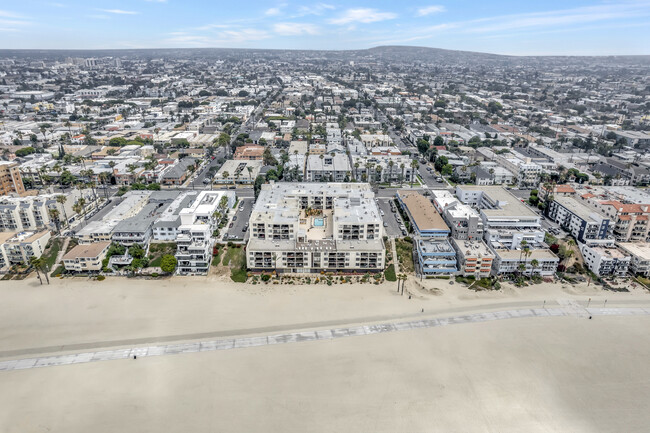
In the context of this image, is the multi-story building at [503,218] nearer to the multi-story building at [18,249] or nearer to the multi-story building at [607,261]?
the multi-story building at [607,261]

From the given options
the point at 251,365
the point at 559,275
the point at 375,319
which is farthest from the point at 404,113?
the point at 251,365

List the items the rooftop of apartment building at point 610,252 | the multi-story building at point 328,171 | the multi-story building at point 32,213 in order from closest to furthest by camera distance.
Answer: the rooftop of apartment building at point 610,252, the multi-story building at point 32,213, the multi-story building at point 328,171

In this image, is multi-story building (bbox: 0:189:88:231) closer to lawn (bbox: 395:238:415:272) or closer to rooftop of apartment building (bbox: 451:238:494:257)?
lawn (bbox: 395:238:415:272)

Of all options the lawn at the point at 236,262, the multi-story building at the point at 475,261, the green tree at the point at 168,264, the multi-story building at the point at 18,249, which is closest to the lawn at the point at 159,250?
the green tree at the point at 168,264

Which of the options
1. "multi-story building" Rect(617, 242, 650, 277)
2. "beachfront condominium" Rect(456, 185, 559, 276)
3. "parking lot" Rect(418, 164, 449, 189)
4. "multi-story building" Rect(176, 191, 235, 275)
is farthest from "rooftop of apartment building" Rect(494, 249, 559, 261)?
"multi-story building" Rect(176, 191, 235, 275)

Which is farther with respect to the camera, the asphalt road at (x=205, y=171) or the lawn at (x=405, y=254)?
the asphalt road at (x=205, y=171)

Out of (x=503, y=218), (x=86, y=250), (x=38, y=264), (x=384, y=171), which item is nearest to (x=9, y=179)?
(x=86, y=250)

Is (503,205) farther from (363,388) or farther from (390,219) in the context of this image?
(363,388)
